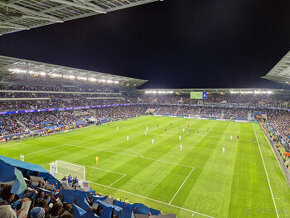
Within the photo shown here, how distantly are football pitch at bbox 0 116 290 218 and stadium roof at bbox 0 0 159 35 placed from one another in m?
14.0

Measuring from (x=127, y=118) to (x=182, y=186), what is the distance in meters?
47.6

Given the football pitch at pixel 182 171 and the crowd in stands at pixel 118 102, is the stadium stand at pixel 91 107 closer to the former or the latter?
the crowd in stands at pixel 118 102

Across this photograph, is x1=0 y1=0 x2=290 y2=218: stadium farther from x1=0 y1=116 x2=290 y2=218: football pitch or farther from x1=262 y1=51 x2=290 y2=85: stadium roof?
x1=262 y1=51 x2=290 y2=85: stadium roof

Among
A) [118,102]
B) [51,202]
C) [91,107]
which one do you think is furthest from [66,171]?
[118,102]

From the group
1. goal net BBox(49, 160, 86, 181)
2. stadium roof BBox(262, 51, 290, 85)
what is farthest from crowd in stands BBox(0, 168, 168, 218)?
stadium roof BBox(262, 51, 290, 85)

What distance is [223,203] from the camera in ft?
44.5

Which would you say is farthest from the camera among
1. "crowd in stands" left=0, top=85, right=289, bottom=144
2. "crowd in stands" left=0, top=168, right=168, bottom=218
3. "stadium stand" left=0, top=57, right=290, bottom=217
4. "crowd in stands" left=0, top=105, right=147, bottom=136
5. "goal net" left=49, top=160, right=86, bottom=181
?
"crowd in stands" left=0, top=85, right=289, bottom=144

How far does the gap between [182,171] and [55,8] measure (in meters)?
18.4

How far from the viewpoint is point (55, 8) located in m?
13.6

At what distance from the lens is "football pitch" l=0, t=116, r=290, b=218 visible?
13.5m

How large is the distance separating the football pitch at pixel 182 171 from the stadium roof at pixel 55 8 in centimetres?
1400

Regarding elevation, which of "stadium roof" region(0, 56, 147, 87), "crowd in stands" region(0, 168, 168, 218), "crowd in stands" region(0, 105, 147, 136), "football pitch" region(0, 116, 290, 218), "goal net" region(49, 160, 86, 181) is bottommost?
"football pitch" region(0, 116, 290, 218)

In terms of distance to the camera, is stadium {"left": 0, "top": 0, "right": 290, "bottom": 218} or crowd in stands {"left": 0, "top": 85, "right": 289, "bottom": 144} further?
crowd in stands {"left": 0, "top": 85, "right": 289, "bottom": 144}

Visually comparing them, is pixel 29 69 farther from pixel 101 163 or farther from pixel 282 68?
pixel 282 68
